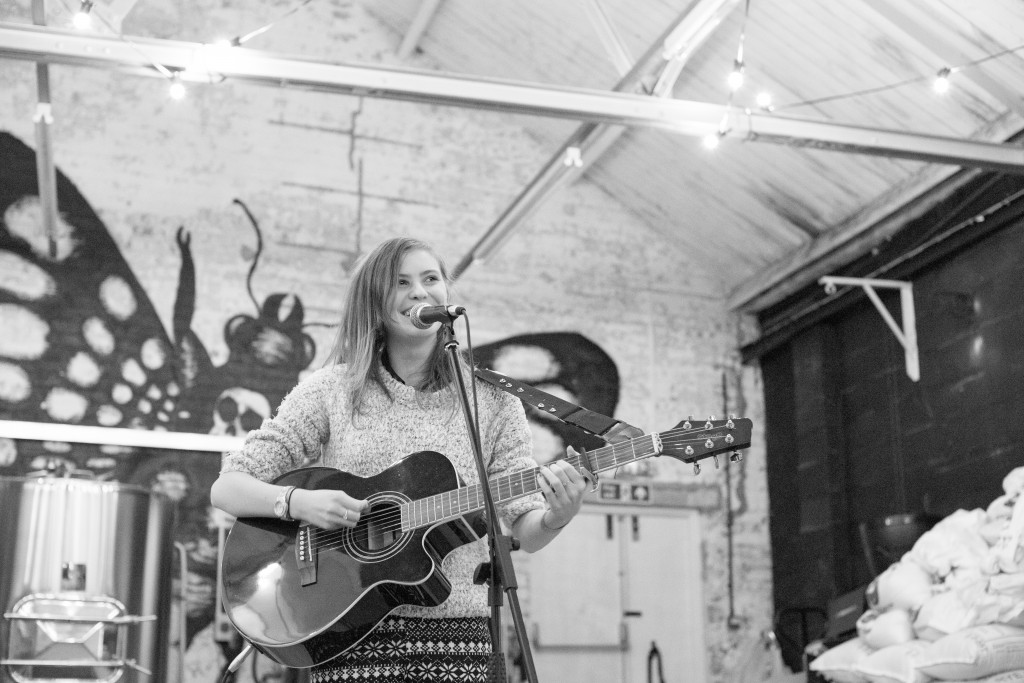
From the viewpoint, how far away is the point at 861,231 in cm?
798

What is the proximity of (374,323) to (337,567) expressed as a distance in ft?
1.71

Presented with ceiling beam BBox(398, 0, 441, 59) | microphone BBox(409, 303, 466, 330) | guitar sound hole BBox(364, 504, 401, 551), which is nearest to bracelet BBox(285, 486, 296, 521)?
guitar sound hole BBox(364, 504, 401, 551)

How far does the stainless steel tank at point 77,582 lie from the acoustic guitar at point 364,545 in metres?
3.94

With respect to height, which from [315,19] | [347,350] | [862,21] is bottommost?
[347,350]

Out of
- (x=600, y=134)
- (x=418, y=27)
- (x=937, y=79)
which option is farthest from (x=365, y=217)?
(x=937, y=79)

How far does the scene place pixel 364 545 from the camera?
2340mm

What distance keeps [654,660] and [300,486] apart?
6955mm

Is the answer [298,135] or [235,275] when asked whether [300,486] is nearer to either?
[235,275]

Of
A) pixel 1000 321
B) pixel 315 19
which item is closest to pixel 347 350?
pixel 1000 321

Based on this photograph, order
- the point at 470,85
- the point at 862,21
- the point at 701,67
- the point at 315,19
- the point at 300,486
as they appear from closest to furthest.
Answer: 1. the point at 300,486
2. the point at 470,85
3. the point at 862,21
4. the point at 701,67
5. the point at 315,19

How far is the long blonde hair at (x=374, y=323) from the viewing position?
241cm

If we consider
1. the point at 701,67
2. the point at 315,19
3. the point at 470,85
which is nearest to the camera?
the point at 470,85

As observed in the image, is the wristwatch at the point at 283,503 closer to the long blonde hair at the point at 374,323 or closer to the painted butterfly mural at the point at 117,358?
the long blonde hair at the point at 374,323

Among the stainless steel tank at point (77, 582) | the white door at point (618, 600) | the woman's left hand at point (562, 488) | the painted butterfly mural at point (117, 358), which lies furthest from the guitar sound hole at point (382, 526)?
the white door at point (618, 600)
